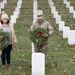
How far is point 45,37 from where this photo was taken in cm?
1202

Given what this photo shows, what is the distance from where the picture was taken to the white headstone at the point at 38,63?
10617 millimetres

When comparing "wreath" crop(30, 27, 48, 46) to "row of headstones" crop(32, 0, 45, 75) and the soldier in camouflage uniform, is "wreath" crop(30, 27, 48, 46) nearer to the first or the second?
the soldier in camouflage uniform

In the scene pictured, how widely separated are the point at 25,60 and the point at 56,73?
81.3 inches

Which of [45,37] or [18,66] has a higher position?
[45,37]

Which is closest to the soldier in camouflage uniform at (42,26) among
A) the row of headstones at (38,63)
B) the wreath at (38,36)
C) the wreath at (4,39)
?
the wreath at (38,36)

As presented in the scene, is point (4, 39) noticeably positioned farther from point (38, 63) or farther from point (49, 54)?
point (49, 54)

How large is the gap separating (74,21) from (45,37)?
11.5 meters

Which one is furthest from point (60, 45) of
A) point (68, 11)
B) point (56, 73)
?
point (68, 11)

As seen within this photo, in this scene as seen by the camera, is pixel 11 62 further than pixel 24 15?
No

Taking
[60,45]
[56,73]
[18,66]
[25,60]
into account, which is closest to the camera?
[56,73]

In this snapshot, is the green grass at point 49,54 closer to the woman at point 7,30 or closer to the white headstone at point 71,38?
the white headstone at point 71,38

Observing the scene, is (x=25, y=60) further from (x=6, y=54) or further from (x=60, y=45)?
(x=60, y=45)

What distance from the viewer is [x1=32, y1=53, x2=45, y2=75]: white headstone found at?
418 inches

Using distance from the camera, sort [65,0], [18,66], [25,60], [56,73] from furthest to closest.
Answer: [65,0] < [25,60] < [18,66] < [56,73]
